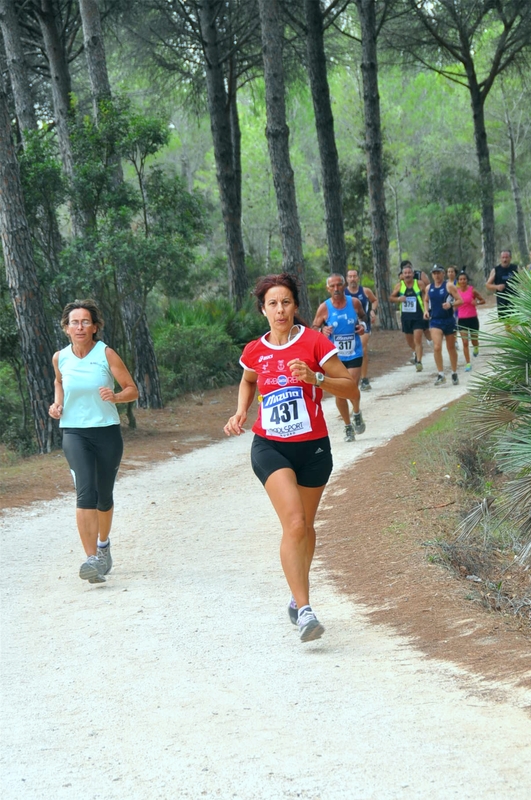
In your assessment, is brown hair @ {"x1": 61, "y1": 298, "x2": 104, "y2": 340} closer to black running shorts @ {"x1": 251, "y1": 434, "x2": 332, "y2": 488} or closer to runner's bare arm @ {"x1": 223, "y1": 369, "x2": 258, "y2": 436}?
runner's bare arm @ {"x1": 223, "y1": 369, "x2": 258, "y2": 436}

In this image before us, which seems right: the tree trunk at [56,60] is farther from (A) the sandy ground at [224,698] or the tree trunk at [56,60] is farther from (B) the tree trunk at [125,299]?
(A) the sandy ground at [224,698]

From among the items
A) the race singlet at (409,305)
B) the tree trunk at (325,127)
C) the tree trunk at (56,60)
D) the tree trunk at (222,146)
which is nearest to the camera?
the race singlet at (409,305)

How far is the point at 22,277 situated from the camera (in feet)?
47.3

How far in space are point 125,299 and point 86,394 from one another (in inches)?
386

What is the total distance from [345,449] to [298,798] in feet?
29.8

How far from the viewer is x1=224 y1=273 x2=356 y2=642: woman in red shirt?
5.58 metres

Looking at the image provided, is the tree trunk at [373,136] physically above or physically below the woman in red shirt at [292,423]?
above

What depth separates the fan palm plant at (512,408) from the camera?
5949 millimetres

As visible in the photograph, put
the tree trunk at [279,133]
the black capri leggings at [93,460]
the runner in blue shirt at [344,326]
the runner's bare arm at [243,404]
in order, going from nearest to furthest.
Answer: the runner's bare arm at [243,404] < the black capri leggings at [93,460] < the runner in blue shirt at [344,326] < the tree trunk at [279,133]

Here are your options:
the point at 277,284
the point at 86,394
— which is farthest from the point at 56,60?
the point at 277,284

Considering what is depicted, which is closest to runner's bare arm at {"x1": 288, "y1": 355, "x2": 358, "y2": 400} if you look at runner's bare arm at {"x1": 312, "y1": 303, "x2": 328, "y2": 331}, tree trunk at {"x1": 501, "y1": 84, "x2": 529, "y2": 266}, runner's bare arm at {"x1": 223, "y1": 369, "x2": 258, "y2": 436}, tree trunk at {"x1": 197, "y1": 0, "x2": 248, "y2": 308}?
runner's bare arm at {"x1": 223, "y1": 369, "x2": 258, "y2": 436}

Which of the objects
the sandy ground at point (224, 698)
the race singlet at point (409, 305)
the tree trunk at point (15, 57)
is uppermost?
the tree trunk at point (15, 57)

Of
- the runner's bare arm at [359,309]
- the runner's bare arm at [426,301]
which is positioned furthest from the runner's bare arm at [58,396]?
the runner's bare arm at [426,301]

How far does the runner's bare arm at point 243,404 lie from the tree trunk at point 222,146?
18.0m
